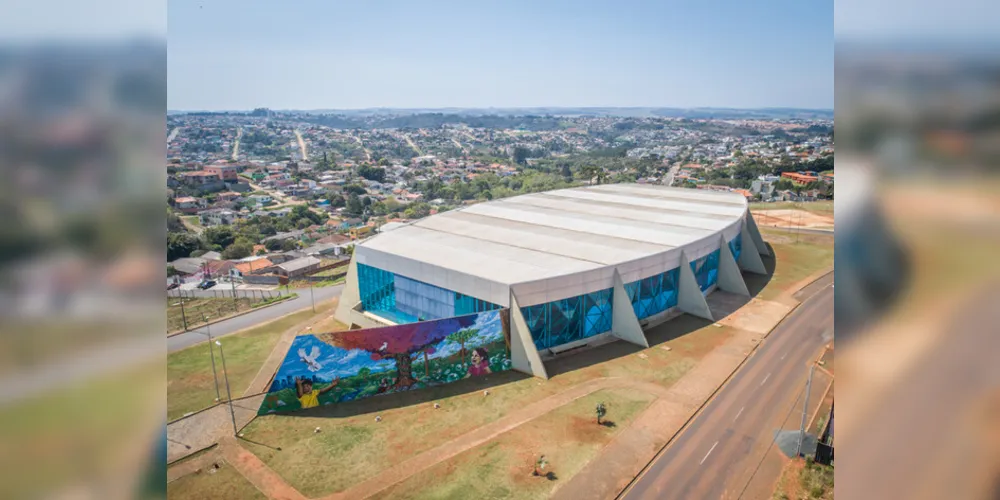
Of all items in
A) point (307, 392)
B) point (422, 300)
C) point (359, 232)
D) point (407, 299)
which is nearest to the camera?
point (307, 392)

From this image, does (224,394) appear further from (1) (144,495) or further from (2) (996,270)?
(2) (996,270)

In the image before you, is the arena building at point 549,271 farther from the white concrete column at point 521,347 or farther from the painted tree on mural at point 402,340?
the painted tree on mural at point 402,340

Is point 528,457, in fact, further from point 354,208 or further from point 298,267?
point 354,208

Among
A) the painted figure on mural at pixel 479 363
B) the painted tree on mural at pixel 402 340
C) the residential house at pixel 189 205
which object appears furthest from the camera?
the residential house at pixel 189 205

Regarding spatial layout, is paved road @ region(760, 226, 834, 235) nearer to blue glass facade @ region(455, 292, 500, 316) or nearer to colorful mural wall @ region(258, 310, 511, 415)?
blue glass facade @ region(455, 292, 500, 316)

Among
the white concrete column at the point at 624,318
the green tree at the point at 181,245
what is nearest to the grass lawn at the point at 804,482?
the white concrete column at the point at 624,318

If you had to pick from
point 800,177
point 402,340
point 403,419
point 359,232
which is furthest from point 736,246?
point 800,177

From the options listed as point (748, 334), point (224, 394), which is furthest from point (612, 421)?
point (224, 394)
